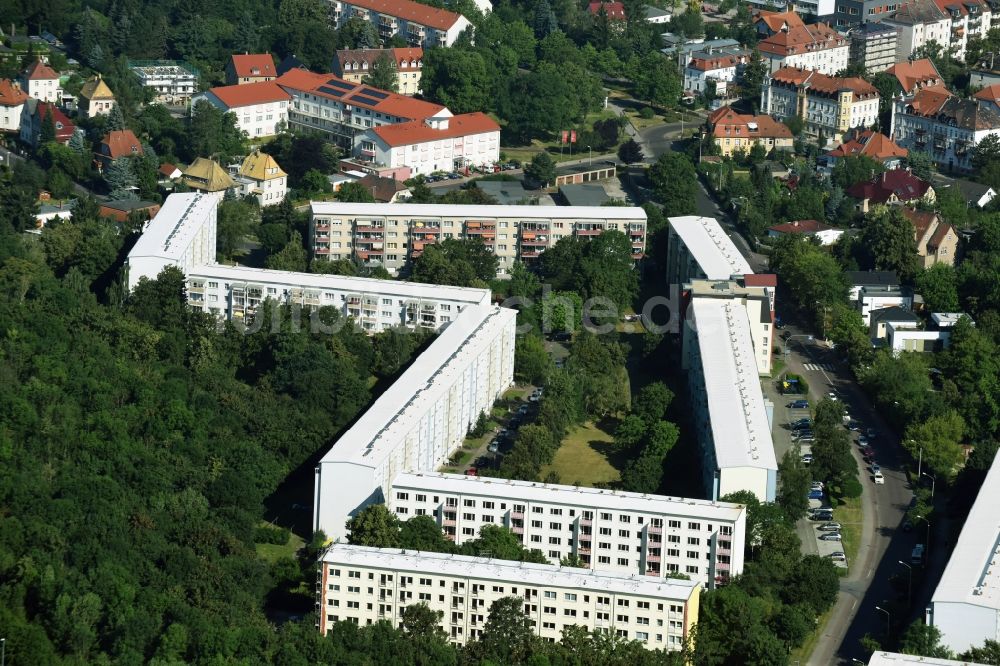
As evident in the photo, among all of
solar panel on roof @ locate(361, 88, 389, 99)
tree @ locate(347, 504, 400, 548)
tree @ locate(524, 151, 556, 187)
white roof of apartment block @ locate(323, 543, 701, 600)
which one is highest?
solar panel on roof @ locate(361, 88, 389, 99)

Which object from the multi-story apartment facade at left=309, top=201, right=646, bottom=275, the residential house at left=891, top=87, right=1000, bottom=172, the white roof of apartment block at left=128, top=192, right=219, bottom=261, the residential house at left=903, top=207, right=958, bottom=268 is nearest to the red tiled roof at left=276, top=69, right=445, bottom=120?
the multi-story apartment facade at left=309, top=201, right=646, bottom=275

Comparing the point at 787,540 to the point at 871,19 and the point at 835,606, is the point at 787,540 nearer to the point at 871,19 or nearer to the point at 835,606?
the point at 835,606

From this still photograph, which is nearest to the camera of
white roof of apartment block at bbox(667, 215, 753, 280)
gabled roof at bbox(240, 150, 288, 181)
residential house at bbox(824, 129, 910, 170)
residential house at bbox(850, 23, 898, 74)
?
white roof of apartment block at bbox(667, 215, 753, 280)

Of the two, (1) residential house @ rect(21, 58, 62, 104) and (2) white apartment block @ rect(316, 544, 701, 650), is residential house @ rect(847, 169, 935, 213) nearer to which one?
(2) white apartment block @ rect(316, 544, 701, 650)

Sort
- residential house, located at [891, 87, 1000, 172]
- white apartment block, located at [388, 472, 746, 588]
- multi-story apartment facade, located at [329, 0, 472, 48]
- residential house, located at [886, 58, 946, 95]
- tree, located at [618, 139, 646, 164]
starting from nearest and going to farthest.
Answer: white apartment block, located at [388, 472, 746, 588], tree, located at [618, 139, 646, 164], residential house, located at [891, 87, 1000, 172], residential house, located at [886, 58, 946, 95], multi-story apartment facade, located at [329, 0, 472, 48]

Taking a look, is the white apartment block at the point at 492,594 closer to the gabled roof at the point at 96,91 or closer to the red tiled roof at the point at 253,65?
the gabled roof at the point at 96,91

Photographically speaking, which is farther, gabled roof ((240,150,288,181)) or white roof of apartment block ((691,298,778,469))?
gabled roof ((240,150,288,181))
